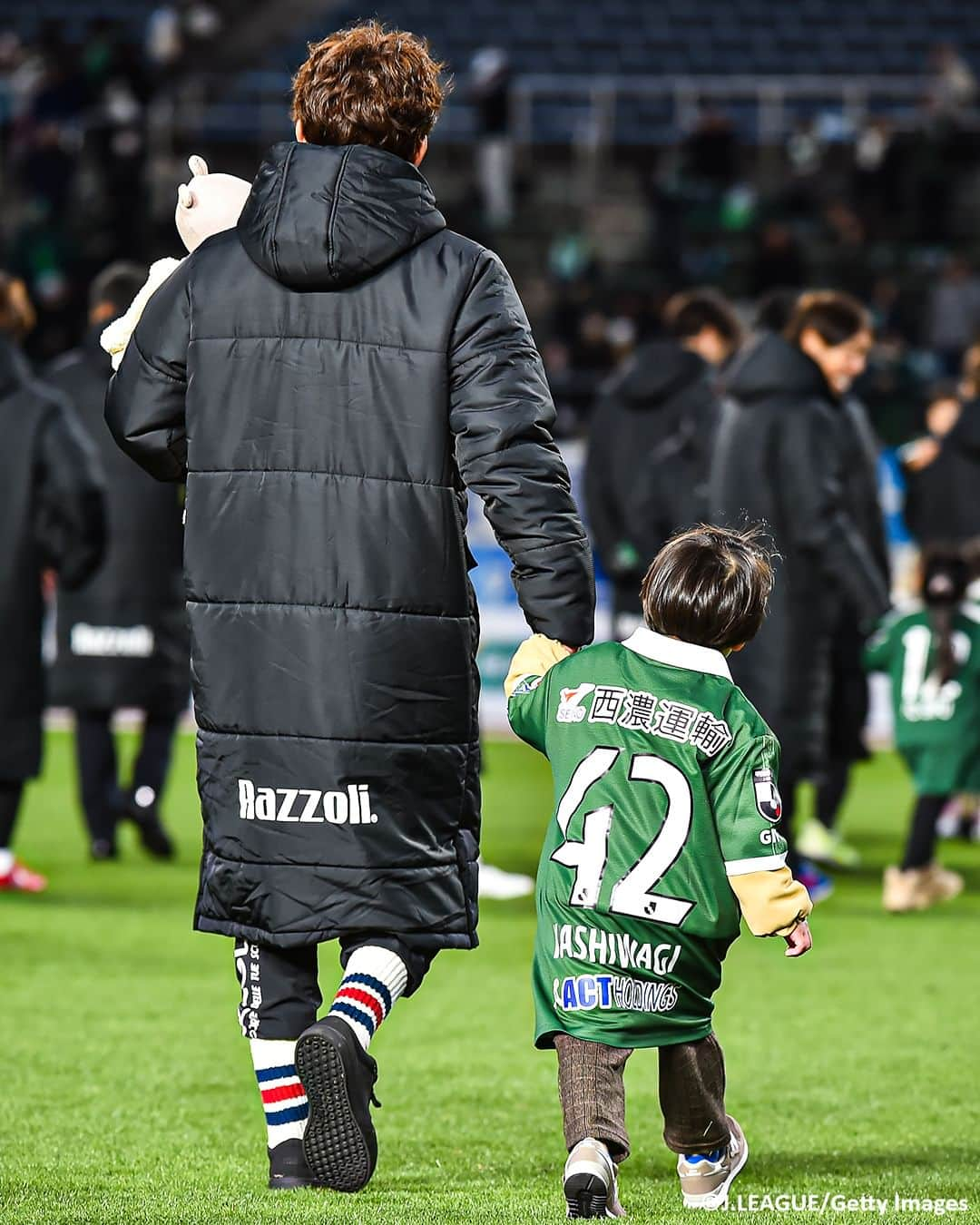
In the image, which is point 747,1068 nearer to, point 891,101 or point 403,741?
point 403,741

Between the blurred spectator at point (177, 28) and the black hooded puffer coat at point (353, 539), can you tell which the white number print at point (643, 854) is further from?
the blurred spectator at point (177, 28)

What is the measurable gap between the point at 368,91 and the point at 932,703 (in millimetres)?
4534

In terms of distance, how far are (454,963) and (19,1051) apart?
1.71m

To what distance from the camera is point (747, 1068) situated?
198 inches

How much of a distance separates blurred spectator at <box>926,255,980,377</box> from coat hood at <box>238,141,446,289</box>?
43.9ft

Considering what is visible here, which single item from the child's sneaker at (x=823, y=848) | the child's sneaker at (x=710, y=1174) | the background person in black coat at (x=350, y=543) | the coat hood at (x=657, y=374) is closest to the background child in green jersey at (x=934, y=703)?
the child's sneaker at (x=823, y=848)

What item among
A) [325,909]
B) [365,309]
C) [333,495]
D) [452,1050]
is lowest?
[452,1050]

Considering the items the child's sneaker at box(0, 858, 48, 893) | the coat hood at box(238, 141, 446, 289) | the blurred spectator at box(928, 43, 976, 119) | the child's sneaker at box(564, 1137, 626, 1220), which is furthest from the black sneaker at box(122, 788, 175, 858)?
the blurred spectator at box(928, 43, 976, 119)

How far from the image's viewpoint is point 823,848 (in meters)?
8.18

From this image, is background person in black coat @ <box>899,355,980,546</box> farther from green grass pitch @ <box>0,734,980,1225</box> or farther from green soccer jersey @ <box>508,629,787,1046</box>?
green soccer jersey @ <box>508,629,787,1046</box>

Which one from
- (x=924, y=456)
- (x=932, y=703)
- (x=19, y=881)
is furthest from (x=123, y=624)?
(x=924, y=456)

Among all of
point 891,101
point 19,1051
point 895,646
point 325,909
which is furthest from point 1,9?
point 325,909

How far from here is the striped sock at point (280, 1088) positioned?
3627mm

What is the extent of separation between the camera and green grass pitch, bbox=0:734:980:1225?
371 centimetres
